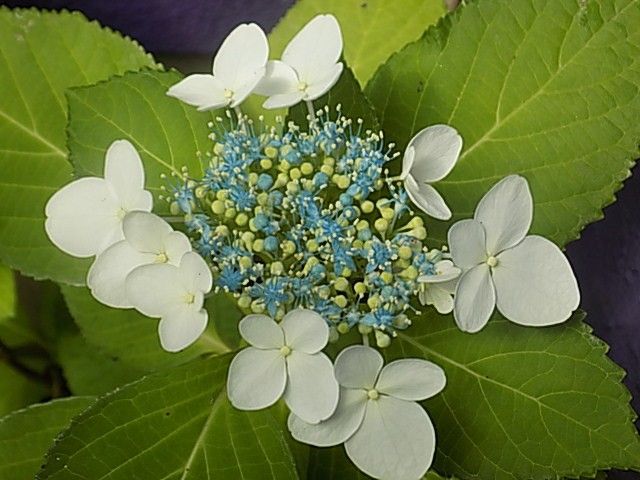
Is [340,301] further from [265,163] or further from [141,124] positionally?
[141,124]

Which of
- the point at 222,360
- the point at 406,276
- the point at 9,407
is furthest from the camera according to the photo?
the point at 9,407

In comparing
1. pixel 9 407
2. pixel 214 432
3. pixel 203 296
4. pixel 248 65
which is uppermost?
pixel 248 65

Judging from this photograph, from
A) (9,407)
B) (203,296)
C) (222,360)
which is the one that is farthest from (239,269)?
(9,407)

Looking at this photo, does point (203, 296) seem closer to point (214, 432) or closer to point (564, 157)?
point (214, 432)

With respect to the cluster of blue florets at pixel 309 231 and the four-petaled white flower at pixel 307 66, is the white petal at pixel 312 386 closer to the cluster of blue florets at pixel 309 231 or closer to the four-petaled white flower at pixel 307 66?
the cluster of blue florets at pixel 309 231

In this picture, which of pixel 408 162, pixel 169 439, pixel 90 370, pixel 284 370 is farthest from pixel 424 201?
pixel 90 370
